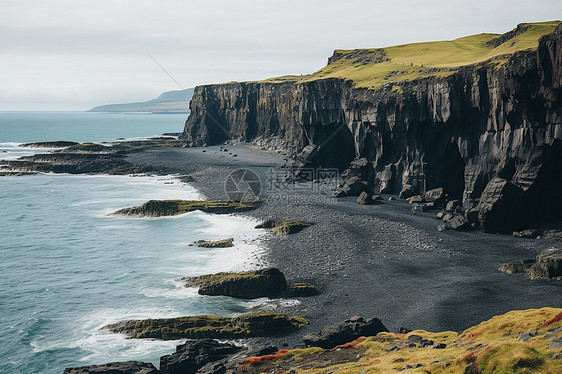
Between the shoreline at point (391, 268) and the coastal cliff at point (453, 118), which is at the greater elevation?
the coastal cliff at point (453, 118)

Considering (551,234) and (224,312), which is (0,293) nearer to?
(224,312)

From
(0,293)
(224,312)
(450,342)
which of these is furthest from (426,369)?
(0,293)

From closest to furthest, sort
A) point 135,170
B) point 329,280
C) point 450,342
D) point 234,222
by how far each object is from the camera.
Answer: point 450,342 < point 329,280 < point 234,222 < point 135,170

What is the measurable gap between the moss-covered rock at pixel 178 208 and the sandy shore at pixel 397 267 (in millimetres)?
3849

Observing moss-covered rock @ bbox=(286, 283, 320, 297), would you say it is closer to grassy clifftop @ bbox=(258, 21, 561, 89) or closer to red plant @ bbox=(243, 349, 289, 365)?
red plant @ bbox=(243, 349, 289, 365)

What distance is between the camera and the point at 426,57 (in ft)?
334

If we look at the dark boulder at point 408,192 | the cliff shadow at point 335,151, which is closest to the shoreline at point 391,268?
the dark boulder at point 408,192

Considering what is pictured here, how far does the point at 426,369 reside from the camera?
26.3 meters

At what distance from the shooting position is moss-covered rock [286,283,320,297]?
45.7 metres

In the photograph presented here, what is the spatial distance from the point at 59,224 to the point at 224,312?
44.4 m

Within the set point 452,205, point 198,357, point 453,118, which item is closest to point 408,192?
Result: point 452,205

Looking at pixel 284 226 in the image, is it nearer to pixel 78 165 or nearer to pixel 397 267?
pixel 397 267

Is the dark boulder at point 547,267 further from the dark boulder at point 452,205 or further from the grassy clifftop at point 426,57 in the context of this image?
the grassy clifftop at point 426,57

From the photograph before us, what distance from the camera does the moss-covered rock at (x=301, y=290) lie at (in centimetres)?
4572
